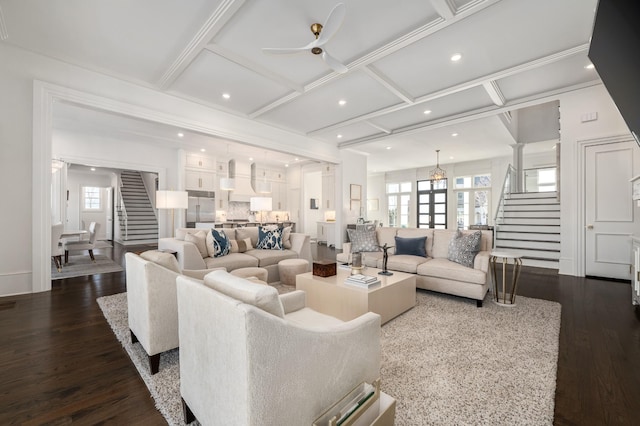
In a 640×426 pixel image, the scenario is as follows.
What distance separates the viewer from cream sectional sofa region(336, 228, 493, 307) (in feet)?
10.4

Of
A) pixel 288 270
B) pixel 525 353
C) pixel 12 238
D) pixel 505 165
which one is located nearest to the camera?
pixel 525 353

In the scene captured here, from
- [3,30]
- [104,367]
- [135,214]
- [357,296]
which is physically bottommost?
[104,367]

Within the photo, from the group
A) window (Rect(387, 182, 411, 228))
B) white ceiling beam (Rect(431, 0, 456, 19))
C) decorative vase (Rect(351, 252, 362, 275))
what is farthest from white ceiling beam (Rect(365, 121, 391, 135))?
window (Rect(387, 182, 411, 228))

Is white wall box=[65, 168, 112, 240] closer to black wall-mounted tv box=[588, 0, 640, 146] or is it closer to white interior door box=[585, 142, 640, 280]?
black wall-mounted tv box=[588, 0, 640, 146]

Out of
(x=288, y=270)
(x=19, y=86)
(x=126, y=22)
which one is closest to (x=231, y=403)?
(x=288, y=270)

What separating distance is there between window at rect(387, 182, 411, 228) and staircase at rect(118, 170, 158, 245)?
9.61 m

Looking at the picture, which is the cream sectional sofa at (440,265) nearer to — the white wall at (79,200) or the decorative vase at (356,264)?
the decorative vase at (356,264)

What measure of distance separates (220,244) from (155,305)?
2.31 m

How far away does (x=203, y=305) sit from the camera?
1135 millimetres

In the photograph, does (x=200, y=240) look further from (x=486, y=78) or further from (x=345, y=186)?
(x=345, y=186)

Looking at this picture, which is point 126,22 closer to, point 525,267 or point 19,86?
point 19,86

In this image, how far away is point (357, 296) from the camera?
2.58 meters

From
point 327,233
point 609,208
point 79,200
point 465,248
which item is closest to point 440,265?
point 465,248

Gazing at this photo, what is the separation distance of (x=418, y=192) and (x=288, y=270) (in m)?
9.47
